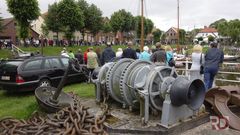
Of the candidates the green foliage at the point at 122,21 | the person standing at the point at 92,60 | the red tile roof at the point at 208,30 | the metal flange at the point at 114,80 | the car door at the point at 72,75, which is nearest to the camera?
the metal flange at the point at 114,80

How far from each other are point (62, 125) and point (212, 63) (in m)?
5.20

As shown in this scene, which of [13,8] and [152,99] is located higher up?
[13,8]

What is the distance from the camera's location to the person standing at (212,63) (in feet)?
30.7

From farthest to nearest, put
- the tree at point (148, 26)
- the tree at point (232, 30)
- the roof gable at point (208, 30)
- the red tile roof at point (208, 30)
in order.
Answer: the red tile roof at point (208, 30)
the roof gable at point (208, 30)
the tree at point (148, 26)
the tree at point (232, 30)

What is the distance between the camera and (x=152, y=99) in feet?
21.8

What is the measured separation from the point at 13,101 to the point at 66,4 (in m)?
40.6

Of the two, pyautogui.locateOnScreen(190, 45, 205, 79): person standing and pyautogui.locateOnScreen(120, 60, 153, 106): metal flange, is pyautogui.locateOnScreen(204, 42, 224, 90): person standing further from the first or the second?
pyautogui.locateOnScreen(120, 60, 153, 106): metal flange

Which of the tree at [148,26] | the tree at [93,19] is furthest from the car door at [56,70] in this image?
the tree at [148,26]

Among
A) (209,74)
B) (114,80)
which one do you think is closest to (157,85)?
(114,80)

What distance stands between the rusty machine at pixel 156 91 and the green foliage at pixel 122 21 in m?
61.9

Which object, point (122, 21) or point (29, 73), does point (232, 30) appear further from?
point (29, 73)

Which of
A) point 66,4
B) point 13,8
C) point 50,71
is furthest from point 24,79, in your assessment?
point 66,4

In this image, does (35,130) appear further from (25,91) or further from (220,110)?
(25,91)

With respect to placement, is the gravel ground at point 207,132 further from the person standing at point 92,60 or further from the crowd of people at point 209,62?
the person standing at point 92,60
